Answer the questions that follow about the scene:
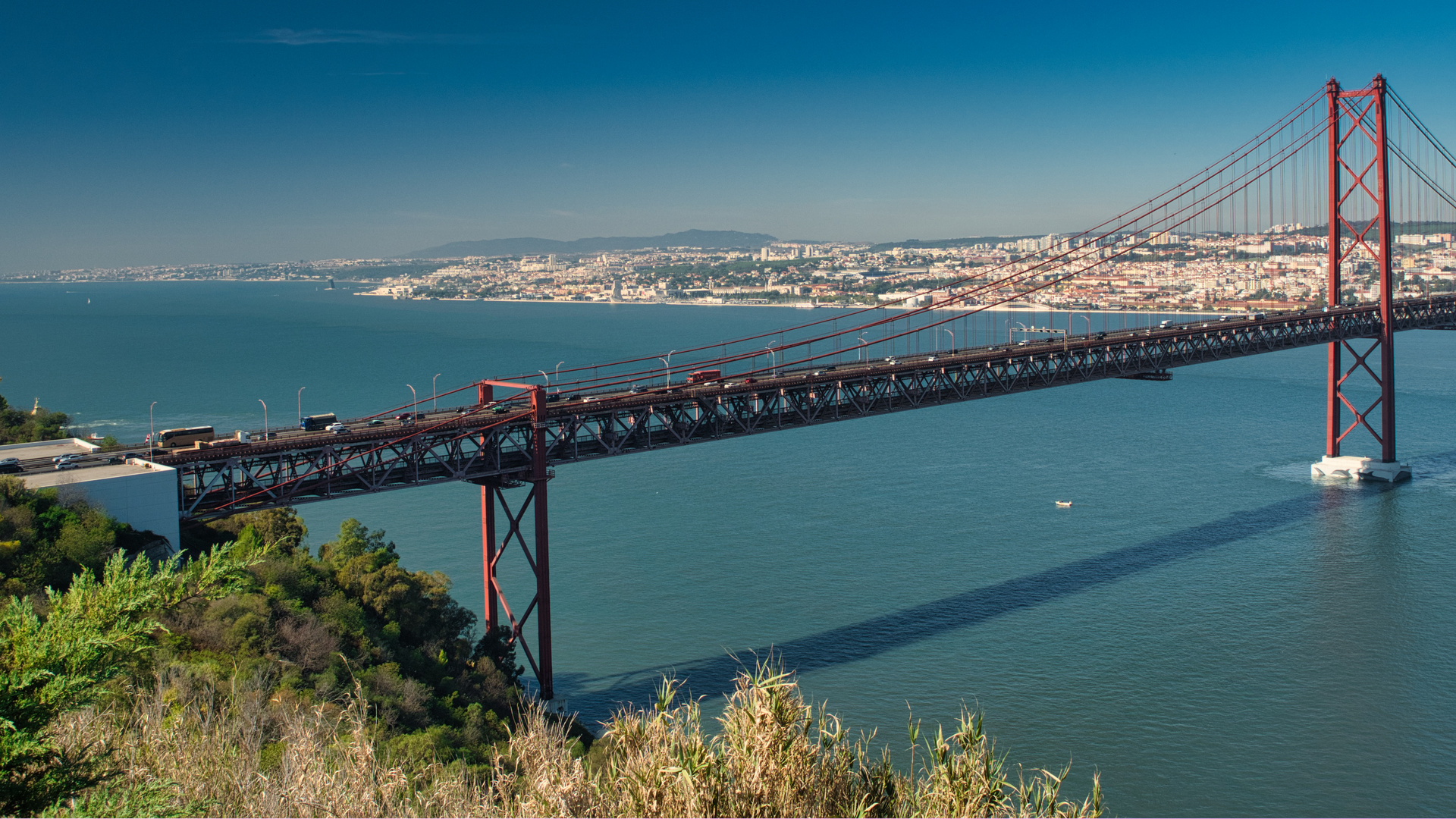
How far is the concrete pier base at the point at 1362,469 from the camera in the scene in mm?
37906

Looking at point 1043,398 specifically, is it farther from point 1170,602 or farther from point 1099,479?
point 1170,602

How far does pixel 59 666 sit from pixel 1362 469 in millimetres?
42138

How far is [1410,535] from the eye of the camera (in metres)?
31.1

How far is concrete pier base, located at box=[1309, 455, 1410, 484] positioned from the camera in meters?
37.9

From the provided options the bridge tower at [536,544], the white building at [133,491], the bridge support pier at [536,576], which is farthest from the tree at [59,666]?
the bridge tower at [536,544]

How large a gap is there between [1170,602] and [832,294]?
422 feet

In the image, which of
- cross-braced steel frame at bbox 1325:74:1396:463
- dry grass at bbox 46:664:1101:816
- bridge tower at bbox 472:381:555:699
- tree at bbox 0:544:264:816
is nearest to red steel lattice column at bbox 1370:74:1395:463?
cross-braced steel frame at bbox 1325:74:1396:463

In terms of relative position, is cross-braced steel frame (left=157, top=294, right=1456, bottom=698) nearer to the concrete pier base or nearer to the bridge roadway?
the bridge roadway

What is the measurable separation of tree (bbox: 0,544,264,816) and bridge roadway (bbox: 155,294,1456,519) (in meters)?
12.7

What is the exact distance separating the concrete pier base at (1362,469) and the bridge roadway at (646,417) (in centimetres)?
464

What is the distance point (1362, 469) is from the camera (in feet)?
126

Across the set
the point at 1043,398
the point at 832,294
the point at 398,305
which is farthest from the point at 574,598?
the point at 398,305

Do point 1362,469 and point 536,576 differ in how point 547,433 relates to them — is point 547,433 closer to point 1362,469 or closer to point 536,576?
point 536,576

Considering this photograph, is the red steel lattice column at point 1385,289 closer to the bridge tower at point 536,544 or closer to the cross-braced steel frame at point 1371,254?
the cross-braced steel frame at point 1371,254
